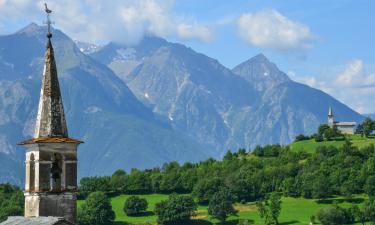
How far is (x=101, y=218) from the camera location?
7470 inches

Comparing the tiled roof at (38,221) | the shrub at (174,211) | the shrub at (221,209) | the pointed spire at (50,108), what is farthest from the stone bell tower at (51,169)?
the shrub at (221,209)

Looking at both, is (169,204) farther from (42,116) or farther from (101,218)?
(42,116)

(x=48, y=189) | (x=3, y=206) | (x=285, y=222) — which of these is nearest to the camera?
(x=48, y=189)

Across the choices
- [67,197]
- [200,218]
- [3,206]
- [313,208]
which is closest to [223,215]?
[200,218]

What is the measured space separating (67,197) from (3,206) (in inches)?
6088

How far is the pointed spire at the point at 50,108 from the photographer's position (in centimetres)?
4350

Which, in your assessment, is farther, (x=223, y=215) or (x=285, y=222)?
(x=223, y=215)

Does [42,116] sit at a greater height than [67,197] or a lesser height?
greater

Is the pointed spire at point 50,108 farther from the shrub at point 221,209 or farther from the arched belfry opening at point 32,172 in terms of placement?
the shrub at point 221,209

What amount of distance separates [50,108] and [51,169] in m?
3.07

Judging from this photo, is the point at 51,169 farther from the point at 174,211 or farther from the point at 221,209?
the point at 221,209

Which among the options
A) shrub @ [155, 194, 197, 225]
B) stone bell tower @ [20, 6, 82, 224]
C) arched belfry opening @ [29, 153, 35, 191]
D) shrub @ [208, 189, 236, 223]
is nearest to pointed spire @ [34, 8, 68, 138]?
stone bell tower @ [20, 6, 82, 224]

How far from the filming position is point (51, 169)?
42.9 metres

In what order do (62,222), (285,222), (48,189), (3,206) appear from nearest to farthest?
(62,222) → (48,189) → (285,222) → (3,206)
